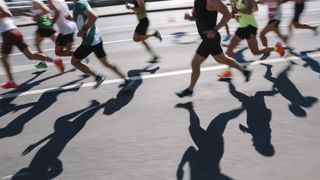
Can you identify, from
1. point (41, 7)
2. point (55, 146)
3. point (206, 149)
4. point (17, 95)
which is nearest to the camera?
point (206, 149)

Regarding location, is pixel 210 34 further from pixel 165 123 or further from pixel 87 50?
pixel 87 50

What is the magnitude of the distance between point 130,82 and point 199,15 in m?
2.19

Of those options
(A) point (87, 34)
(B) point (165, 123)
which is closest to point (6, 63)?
(A) point (87, 34)

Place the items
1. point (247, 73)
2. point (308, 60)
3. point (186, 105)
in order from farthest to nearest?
1. point (308, 60)
2. point (247, 73)
3. point (186, 105)

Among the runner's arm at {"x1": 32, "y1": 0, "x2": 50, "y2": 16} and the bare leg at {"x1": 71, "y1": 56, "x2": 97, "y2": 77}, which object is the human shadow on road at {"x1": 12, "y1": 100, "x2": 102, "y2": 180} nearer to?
the bare leg at {"x1": 71, "y1": 56, "x2": 97, "y2": 77}

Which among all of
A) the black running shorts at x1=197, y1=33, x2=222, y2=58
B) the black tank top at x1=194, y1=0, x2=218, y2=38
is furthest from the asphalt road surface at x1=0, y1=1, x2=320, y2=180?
the black tank top at x1=194, y1=0, x2=218, y2=38

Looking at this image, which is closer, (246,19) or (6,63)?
(246,19)

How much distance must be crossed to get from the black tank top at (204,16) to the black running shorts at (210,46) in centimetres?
22

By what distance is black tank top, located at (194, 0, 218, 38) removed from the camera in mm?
5703

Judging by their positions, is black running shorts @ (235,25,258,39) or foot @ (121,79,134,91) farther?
black running shorts @ (235,25,258,39)

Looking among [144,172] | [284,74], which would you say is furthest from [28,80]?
[284,74]

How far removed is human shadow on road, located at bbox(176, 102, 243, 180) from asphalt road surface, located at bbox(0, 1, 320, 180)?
0.01m

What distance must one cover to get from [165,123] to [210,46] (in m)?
1.38

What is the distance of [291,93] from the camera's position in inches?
258
